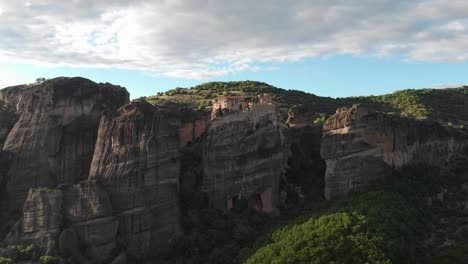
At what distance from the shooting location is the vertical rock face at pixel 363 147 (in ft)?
130

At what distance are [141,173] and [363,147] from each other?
58.9ft

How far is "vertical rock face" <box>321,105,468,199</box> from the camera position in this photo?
1556 inches

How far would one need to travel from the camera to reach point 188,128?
157 ft

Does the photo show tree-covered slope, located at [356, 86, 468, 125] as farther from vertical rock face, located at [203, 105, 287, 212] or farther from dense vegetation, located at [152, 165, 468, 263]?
vertical rock face, located at [203, 105, 287, 212]

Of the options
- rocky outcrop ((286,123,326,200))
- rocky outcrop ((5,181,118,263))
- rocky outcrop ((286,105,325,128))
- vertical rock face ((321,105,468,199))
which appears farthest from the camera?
rocky outcrop ((286,105,325,128))

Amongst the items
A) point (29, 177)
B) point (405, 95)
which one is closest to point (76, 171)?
point (29, 177)

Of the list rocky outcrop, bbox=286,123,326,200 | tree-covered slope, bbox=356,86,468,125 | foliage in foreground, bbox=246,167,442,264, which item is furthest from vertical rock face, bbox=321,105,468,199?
tree-covered slope, bbox=356,86,468,125

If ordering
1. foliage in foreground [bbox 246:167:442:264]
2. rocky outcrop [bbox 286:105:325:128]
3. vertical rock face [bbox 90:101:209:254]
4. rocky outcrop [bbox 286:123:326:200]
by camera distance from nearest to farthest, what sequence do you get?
1. foliage in foreground [bbox 246:167:442:264]
2. vertical rock face [bbox 90:101:209:254]
3. rocky outcrop [bbox 286:123:326:200]
4. rocky outcrop [bbox 286:105:325:128]

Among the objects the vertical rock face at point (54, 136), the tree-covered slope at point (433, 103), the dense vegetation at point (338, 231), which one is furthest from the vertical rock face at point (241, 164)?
the tree-covered slope at point (433, 103)

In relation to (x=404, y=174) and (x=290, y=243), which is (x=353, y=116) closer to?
(x=404, y=174)

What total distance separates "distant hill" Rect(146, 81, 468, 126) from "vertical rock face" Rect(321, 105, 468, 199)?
41688 mm

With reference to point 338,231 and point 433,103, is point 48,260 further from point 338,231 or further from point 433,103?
point 433,103

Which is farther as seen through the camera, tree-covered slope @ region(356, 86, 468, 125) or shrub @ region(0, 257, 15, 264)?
tree-covered slope @ region(356, 86, 468, 125)

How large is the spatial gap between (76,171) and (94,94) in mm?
7399
